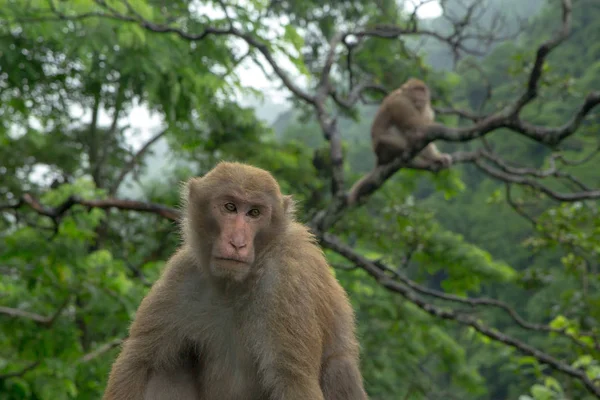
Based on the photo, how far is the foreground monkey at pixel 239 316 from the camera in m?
2.65

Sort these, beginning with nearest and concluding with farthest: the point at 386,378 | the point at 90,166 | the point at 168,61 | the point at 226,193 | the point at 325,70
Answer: the point at 226,193, the point at 168,61, the point at 325,70, the point at 90,166, the point at 386,378

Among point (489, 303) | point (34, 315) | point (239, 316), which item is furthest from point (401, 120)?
point (239, 316)

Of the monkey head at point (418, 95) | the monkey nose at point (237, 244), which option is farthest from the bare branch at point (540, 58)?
the monkey head at point (418, 95)

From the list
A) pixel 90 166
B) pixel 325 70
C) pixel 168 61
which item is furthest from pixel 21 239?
pixel 90 166

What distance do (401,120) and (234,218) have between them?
663cm

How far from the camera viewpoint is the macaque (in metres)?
8.58

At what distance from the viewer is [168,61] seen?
586 cm

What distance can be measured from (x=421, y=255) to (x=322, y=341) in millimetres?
6558

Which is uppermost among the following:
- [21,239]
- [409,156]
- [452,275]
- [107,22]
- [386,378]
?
[107,22]

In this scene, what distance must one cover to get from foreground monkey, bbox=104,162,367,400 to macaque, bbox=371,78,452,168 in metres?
5.76

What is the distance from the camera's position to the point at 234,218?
9.02 feet

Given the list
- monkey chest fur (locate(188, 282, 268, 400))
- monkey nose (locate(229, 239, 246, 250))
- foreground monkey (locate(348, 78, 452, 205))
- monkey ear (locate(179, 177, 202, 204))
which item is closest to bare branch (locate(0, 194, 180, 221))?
monkey ear (locate(179, 177, 202, 204))

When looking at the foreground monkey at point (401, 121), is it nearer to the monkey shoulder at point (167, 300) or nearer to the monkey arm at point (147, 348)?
the monkey shoulder at point (167, 300)

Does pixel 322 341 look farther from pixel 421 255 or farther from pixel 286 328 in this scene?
pixel 421 255
